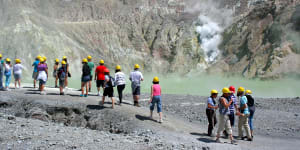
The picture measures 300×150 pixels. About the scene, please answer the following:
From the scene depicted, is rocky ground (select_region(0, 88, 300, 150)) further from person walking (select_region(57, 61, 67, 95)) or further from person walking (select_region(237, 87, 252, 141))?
person walking (select_region(237, 87, 252, 141))

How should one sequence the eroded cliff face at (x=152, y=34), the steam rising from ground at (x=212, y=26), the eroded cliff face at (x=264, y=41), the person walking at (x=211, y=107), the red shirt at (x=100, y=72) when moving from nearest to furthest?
1. the person walking at (x=211, y=107)
2. the red shirt at (x=100, y=72)
3. the eroded cliff face at (x=264, y=41)
4. the eroded cliff face at (x=152, y=34)
5. the steam rising from ground at (x=212, y=26)

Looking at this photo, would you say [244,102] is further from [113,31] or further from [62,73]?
[113,31]

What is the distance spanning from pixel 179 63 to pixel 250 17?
1949 cm

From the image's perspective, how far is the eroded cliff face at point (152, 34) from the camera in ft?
176

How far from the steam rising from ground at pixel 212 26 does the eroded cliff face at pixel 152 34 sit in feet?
1.40

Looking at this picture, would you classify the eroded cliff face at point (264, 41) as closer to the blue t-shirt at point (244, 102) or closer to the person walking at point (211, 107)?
the blue t-shirt at point (244, 102)

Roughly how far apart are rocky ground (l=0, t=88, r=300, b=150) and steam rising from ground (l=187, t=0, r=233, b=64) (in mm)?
57854

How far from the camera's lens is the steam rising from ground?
72250 millimetres

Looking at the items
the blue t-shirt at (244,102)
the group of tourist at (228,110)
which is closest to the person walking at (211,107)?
the group of tourist at (228,110)

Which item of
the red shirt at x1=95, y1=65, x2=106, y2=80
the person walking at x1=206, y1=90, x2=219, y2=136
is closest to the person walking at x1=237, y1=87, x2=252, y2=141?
the person walking at x1=206, y1=90, x2=219, y2=136

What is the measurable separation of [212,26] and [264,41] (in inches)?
639

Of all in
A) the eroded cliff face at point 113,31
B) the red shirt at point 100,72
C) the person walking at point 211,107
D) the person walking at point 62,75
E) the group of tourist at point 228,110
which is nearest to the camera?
the group of tourist at point 228,110

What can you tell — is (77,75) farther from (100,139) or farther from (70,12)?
(100,139)

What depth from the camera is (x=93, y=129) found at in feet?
37.2
